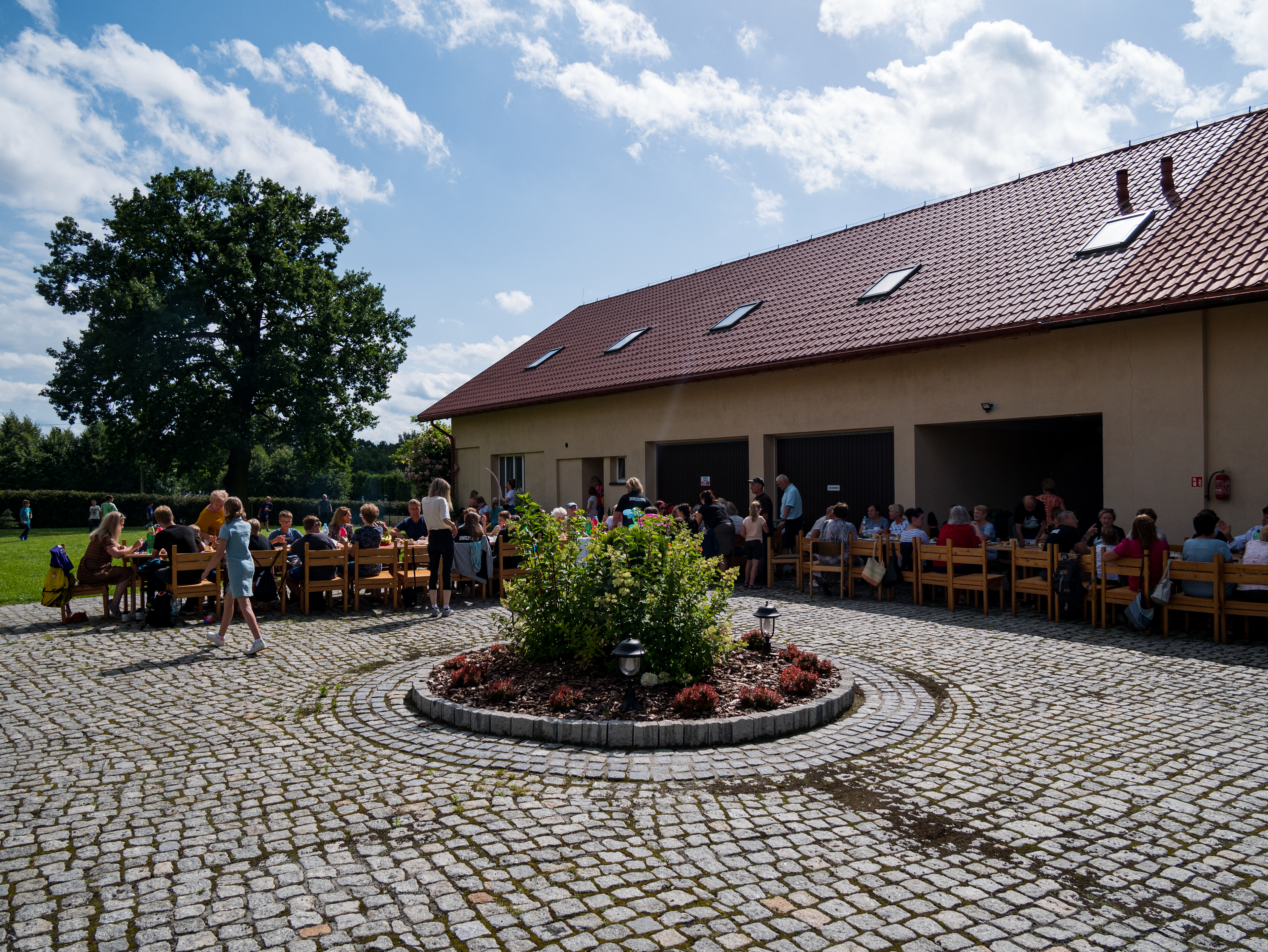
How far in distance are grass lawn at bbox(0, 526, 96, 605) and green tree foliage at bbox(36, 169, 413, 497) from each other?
4.83m

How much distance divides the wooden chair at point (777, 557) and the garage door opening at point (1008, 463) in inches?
93.7

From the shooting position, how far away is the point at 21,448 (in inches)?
2298

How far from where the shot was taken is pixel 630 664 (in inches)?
227

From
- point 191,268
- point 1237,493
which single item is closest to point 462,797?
point 1237,493

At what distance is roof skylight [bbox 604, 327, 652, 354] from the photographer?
2244 centimetres

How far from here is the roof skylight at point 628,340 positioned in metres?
22.4

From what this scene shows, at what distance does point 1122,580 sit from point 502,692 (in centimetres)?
775

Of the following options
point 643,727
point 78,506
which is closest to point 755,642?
point 643,727

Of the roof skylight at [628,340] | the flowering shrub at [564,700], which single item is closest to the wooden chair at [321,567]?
the flowering shrub at [564,700]

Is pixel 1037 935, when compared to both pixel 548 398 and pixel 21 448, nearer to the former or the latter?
pixel 548 398

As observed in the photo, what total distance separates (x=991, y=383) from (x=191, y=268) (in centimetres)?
2920

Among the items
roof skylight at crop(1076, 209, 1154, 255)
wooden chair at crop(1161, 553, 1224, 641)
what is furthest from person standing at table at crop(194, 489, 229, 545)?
roof skylight at crop(1076, 209, 1154, 255)

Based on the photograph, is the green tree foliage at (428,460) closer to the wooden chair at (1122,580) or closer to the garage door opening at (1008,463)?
the garage door opening at (1008,463)

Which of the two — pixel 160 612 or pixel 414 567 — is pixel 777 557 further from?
pixel 160 612
